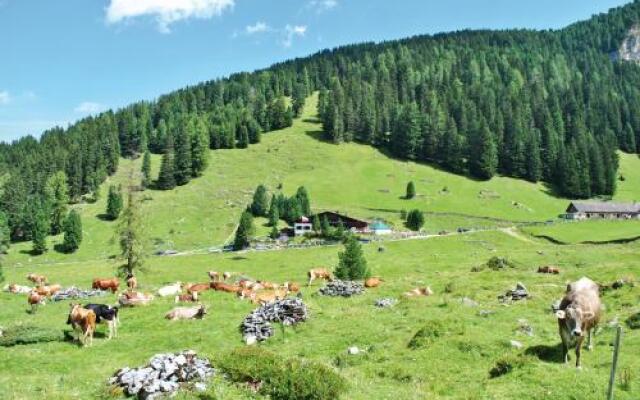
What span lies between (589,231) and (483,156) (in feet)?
230

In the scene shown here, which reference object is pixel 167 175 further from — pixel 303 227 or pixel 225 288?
pixel 225 288

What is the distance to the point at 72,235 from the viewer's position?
374ft

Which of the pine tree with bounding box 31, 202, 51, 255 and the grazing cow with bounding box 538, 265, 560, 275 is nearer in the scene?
the grazing cow with bounding box 538, 265, 560, 275

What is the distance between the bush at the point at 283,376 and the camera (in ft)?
55.2

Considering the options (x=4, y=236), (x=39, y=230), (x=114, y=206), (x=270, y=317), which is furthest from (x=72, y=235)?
(x=270, y=317)

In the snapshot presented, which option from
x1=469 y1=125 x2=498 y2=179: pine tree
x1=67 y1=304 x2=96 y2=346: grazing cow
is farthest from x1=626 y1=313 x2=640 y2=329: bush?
x1=469 y1=125 x2=498 y2=179: pine tree

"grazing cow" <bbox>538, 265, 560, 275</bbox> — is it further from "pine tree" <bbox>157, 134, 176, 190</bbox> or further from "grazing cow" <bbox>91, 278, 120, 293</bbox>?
"pine tree" <bbox>157, 134, 176, 190</bbox>

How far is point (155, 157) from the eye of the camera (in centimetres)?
19488

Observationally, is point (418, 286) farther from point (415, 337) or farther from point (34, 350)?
point (34, 350)

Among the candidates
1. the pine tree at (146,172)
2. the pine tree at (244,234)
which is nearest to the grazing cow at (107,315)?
the pine tree at (244,234)

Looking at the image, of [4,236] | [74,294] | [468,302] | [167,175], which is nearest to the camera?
[468,302]

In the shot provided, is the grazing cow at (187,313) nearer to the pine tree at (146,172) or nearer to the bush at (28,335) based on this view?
the bush at (28,335)

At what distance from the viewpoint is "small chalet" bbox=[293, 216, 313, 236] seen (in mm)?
117688

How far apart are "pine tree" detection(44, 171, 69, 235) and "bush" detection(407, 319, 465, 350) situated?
129810 mm
